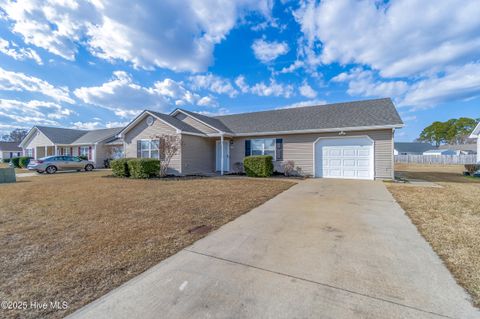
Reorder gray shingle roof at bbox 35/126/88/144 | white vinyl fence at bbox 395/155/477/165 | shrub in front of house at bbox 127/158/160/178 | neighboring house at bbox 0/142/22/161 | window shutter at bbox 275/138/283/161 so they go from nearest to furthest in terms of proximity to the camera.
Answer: shrub in front of house at bbox 127/158/160/178
window shutter at bbox 275/138/283/161
gray shingle roof at bbox 35/126/88/144
white vinyl fence at bbox 395/155/477/165
neighboring house at bbox 0/142/22/161

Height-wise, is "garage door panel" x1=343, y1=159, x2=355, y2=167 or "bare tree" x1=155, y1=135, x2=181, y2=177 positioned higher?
"bare tree" x1=155, y1=135, x2=181, y2=177

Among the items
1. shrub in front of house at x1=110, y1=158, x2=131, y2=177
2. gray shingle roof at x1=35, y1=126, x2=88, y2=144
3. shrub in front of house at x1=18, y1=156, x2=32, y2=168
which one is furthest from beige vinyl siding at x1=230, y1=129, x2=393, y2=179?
shrub in front of house at x1=18, y1=156, x2=32, y2=168

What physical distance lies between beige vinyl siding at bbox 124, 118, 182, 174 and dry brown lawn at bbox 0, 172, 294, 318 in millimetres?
6412

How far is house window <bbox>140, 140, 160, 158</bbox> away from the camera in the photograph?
15.3 metres

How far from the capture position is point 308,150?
13852 mm

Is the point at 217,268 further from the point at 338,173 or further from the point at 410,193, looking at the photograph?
the point at 338,173

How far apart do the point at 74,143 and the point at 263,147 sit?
82.9 feet

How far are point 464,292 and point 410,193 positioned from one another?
22.8 ft

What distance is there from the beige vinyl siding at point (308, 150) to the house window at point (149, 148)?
537 centimetres

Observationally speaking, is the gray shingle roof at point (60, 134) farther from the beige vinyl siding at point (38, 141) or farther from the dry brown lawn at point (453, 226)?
the dry brown lawn at point (453, 226)

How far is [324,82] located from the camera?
19.6m

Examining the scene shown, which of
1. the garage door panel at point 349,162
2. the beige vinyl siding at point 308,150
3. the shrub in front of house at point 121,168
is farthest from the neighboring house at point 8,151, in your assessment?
the garage door panel at point 349,162

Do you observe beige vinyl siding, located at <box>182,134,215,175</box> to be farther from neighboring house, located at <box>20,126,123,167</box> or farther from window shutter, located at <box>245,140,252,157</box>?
neighboring house, located at <box>20,126,123,167</box>

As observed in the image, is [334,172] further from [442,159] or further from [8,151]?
[8,151]
